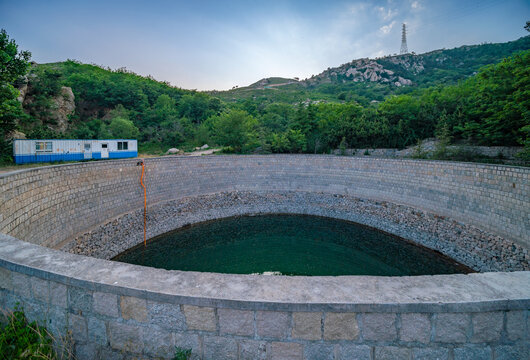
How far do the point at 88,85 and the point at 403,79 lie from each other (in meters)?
69.3

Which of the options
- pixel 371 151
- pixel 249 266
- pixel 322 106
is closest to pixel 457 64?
pixel 322 106

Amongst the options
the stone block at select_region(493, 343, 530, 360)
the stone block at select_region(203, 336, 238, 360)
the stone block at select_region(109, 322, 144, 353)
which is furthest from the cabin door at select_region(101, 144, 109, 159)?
the stone block at select_region(493, 343, 530, 360)

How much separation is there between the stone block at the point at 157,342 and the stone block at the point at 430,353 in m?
1.67

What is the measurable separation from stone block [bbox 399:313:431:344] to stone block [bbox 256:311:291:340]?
2.49ft

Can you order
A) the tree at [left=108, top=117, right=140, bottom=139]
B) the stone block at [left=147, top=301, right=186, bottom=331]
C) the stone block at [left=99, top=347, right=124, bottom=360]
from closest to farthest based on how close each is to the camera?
the stone block at [left=147, top=301, right=186, bottom=331] < the stone block at [left=99, top=347, right=124, bottom=360] < the tree at [left=108, top=117, right=140, bottom=139]

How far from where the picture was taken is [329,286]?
1.87 meters

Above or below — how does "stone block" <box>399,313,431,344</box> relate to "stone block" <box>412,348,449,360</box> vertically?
above

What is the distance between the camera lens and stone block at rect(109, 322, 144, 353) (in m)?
1.84

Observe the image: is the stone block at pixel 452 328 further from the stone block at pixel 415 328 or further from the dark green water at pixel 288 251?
the dark green water at pixel 288 251

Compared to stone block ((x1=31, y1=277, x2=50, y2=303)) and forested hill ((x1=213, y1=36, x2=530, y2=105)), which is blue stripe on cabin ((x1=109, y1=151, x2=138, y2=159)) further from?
forested hill ((x1=213, y1=36, x2=530, y2=105))

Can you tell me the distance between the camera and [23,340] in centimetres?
188

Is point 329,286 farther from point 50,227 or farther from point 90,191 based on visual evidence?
point 90,191

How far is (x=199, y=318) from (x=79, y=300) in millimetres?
976

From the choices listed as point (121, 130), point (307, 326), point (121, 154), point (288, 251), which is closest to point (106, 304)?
point (307, 326)
